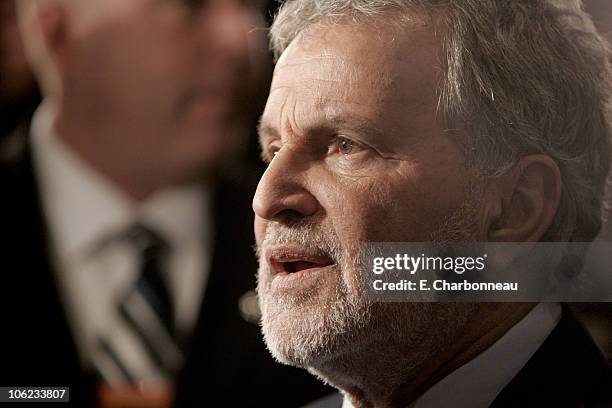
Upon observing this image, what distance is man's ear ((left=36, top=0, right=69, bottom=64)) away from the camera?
1738 mm

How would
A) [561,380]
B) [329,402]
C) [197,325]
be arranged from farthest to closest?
[197,325]
[329,402]
[561,380]

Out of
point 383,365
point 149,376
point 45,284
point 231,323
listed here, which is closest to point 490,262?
point 383,365

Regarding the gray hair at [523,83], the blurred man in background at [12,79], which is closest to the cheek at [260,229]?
the gray hair at [523,83]

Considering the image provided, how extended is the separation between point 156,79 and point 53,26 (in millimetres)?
242

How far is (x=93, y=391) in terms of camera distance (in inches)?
66.7

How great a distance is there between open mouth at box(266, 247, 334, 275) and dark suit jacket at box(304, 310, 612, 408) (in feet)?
1.03

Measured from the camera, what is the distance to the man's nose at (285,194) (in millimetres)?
1219

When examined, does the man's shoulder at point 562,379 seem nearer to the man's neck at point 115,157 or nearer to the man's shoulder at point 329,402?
the man's shoulder at point 329,402

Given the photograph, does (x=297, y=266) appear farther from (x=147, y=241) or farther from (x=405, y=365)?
(x=147, y=241)

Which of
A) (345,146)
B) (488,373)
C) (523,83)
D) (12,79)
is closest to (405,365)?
(488,373)

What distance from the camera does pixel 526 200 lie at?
124cm

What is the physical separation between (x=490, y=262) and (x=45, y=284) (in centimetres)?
92

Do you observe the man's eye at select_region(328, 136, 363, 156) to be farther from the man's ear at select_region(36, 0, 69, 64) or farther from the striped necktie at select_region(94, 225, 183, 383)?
the man's ear at select_region(36, 0, 69, 64)

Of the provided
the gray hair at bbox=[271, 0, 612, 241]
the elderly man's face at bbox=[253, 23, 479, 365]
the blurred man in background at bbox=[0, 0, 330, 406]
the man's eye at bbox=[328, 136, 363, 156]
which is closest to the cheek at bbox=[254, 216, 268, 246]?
the elderly man's face at bbox=[253, 23, 479, 365]
